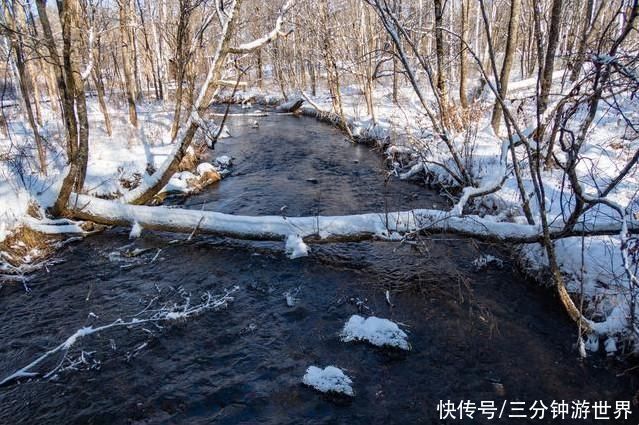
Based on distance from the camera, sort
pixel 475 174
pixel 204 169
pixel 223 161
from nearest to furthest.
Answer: pixel 475 174 → pixel 204 169 → pixel 223 161

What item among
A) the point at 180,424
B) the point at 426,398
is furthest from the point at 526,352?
the point at 180,424

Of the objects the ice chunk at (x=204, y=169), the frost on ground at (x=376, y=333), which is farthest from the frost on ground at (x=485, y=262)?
the ice chunk at (x=204, y=169)

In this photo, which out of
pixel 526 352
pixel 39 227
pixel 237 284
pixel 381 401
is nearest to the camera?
pixel 381 401

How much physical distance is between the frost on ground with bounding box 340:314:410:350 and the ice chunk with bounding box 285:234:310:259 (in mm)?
1802

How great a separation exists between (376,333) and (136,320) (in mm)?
2896

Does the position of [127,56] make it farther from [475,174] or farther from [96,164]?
[475,174]

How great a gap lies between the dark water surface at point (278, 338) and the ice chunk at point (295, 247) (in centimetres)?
14

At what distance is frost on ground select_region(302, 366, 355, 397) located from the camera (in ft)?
12.8

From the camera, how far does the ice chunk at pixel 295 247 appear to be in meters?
6.27

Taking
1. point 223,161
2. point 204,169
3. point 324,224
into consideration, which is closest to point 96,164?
point 204,169

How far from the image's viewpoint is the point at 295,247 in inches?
249

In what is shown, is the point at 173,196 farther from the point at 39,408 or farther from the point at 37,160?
the point at 39,408

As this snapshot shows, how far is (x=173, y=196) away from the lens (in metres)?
9.59

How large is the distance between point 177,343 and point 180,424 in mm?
1156
